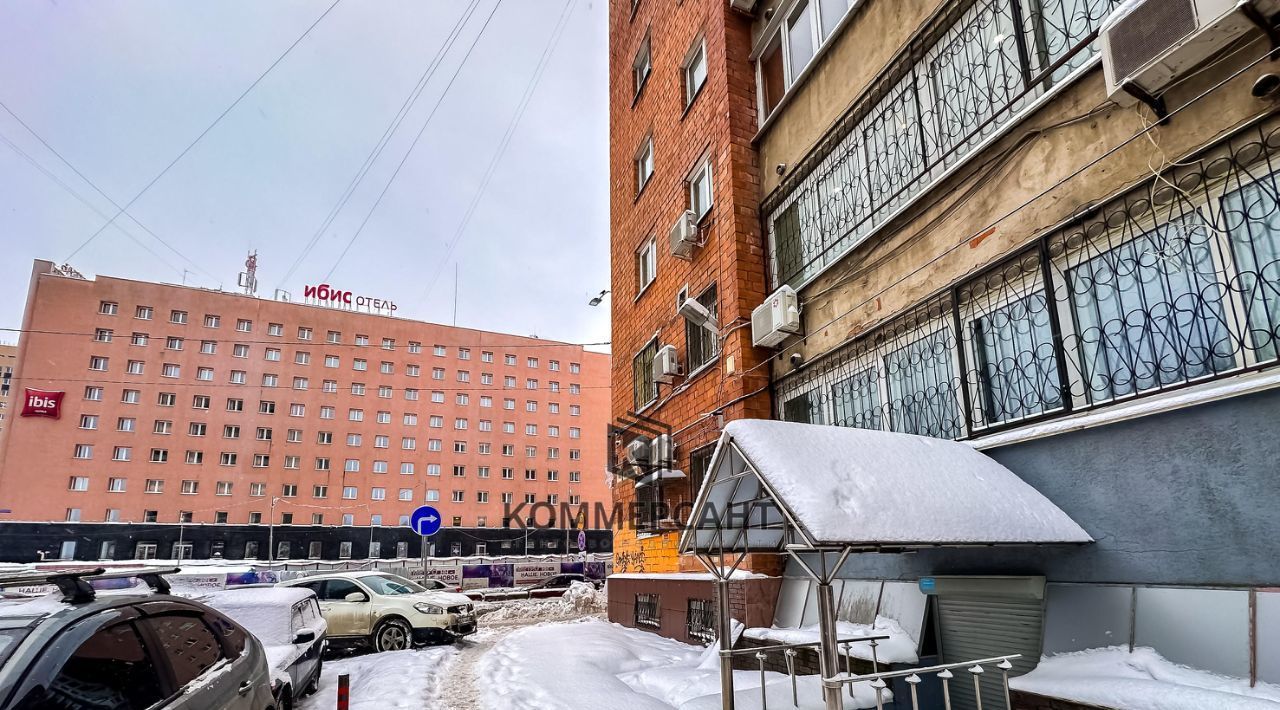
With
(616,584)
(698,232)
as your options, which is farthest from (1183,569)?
(616,584)

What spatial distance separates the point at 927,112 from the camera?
6.74m

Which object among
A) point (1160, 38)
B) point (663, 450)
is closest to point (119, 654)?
point (1160, 38)

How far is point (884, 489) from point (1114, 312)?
2.04 m

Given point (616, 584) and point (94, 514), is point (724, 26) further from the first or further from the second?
point (94, 514)

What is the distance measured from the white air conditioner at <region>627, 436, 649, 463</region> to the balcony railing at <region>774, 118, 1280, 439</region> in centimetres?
570

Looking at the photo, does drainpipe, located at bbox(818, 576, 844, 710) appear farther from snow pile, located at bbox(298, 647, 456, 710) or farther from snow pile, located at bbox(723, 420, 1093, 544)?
snow pile, located at bbox(298, 647, 456, 710)

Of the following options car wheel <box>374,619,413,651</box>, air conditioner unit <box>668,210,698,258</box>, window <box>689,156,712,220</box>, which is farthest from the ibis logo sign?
air conditioner unit <box>668,210,698,258</box>

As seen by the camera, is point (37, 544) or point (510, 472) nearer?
point (37, 544)

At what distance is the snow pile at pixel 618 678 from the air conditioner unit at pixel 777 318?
3.74 m

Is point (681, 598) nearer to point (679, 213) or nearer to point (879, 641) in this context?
point (879, 641)

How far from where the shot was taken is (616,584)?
12891 millimetres

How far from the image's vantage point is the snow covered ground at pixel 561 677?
A: 6551mm

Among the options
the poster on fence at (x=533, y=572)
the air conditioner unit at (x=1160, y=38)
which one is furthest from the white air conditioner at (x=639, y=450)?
the poster on fence at (x=533, y=572)

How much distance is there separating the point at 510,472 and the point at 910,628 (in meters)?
57.9
